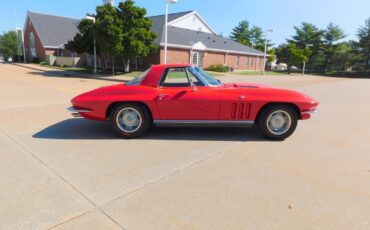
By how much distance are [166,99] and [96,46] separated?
20.8 m

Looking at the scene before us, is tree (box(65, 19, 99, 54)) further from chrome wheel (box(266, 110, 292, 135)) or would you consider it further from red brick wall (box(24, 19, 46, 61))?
chrome wheel (box(266, 110, 292, 135))

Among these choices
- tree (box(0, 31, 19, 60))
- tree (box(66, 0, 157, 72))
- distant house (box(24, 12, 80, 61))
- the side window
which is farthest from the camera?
tree (box(0, 31, 19, 60))

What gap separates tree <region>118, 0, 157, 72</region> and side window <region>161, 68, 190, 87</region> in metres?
15.4

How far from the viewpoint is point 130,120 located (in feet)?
16.4

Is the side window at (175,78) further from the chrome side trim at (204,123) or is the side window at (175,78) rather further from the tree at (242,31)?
the tree at (242,31)

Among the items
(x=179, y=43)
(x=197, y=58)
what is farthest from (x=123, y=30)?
(x=197, y=58)

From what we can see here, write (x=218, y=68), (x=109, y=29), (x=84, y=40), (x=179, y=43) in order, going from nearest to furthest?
(x=109, y=29), (x=84, y=40), (x=179, y=43), (x=218, y=68)

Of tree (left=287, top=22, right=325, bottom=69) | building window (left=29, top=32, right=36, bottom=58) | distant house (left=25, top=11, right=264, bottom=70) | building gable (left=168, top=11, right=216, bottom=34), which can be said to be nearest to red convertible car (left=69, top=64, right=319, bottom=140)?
distant house (left=25, top=11, right=264, bottom=70)

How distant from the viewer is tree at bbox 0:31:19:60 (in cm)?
6375

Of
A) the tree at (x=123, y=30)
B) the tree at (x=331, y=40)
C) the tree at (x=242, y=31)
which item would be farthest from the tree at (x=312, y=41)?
the tree at (x=123, y=30)

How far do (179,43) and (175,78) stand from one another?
2452cm

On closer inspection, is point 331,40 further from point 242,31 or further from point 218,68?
point 218,68

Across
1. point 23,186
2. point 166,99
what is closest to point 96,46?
point 166,99

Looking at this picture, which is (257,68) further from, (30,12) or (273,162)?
(273,162)
